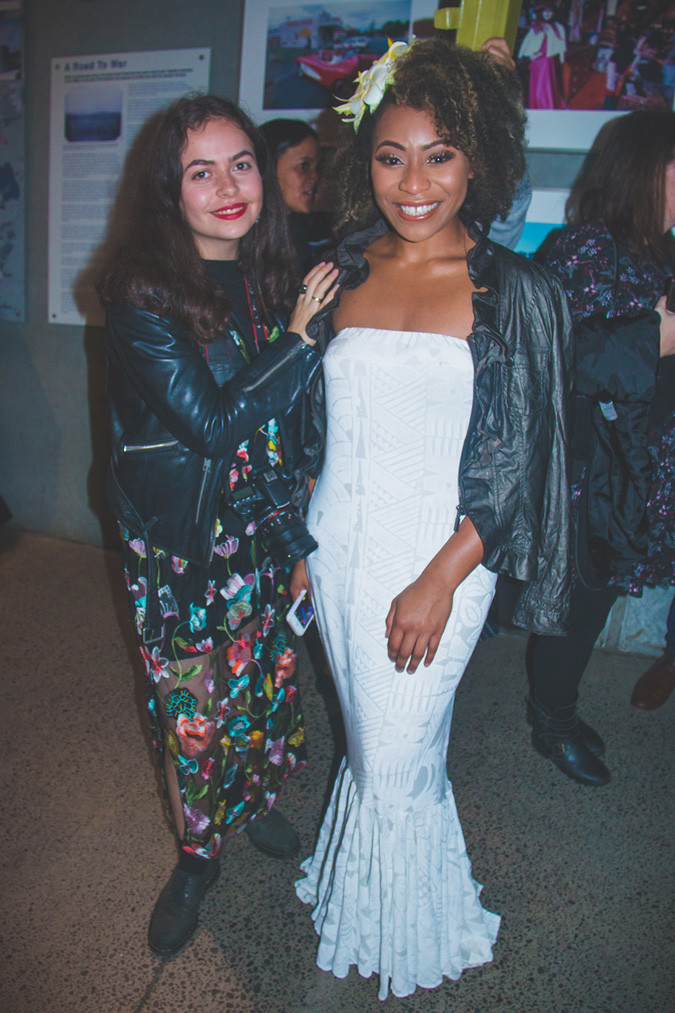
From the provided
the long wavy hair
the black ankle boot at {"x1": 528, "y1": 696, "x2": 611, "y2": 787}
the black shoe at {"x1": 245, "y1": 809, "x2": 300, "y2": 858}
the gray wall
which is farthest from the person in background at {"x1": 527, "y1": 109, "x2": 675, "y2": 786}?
the gray wall

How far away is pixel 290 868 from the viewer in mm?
1904

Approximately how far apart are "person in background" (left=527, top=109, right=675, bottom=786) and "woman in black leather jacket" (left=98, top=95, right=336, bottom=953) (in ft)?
2.44

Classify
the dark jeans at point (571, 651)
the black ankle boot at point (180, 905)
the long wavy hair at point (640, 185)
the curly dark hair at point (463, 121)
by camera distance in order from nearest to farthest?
the curly dark hair at point (463, 121), the black ankle boot at point (180, 905), the long wavy hair at point (640, 185), the dark jeans at point (571, 651)

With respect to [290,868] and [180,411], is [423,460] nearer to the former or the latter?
[180,411]

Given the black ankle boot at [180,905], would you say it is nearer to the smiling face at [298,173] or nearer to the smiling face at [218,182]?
the smiling face at [218,182]

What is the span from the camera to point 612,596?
6.90ft

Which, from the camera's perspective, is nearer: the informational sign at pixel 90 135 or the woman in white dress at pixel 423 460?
the woman in white dress at pixel 423 460

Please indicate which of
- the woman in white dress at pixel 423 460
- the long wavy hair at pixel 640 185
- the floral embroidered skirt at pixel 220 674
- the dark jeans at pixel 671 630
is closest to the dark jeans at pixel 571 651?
the dark jeans at pixel 671 630

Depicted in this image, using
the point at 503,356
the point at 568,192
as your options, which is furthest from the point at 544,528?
the point at 568,192

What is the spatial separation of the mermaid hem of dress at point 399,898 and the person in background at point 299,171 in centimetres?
198

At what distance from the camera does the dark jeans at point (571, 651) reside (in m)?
2.08

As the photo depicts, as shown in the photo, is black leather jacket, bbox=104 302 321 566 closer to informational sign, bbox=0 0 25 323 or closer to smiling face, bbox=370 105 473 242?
smiling face, bbox=370 105 473 242

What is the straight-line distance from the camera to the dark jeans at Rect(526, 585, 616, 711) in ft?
6.84

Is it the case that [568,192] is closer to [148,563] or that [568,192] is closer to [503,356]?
[503,356]
